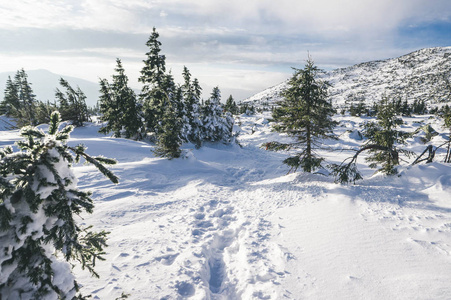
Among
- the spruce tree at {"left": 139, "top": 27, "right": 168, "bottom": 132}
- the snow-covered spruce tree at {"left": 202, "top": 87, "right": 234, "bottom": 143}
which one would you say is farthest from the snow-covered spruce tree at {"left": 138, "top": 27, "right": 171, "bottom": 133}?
the snow-covered spruce tree at {"left": 202, "top": 87, "right": 234, "bottom": 143}

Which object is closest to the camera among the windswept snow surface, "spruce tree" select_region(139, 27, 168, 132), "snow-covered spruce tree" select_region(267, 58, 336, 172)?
the windswept snow surface

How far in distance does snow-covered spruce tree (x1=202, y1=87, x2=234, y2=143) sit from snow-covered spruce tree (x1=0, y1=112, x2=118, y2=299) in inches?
1167

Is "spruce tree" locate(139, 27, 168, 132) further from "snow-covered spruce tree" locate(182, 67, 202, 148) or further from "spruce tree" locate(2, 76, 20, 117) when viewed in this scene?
"spruce tree" locate(2, 76, 20, 117)

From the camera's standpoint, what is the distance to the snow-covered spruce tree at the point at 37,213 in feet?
7.50

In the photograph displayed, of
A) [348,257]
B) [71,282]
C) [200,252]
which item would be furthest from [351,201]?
[71,282]

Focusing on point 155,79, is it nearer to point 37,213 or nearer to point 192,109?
point 192,109

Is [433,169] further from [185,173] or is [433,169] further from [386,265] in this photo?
[185,173]

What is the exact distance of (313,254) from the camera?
20.0 ft

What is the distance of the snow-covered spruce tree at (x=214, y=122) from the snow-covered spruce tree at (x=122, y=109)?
31.8ft

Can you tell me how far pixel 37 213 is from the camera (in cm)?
244

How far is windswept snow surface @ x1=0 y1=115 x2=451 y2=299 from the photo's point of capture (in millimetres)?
4828

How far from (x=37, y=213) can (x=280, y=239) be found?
263 inches

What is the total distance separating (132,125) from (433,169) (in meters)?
29.8

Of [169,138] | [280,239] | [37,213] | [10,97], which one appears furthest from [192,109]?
[10,97]
